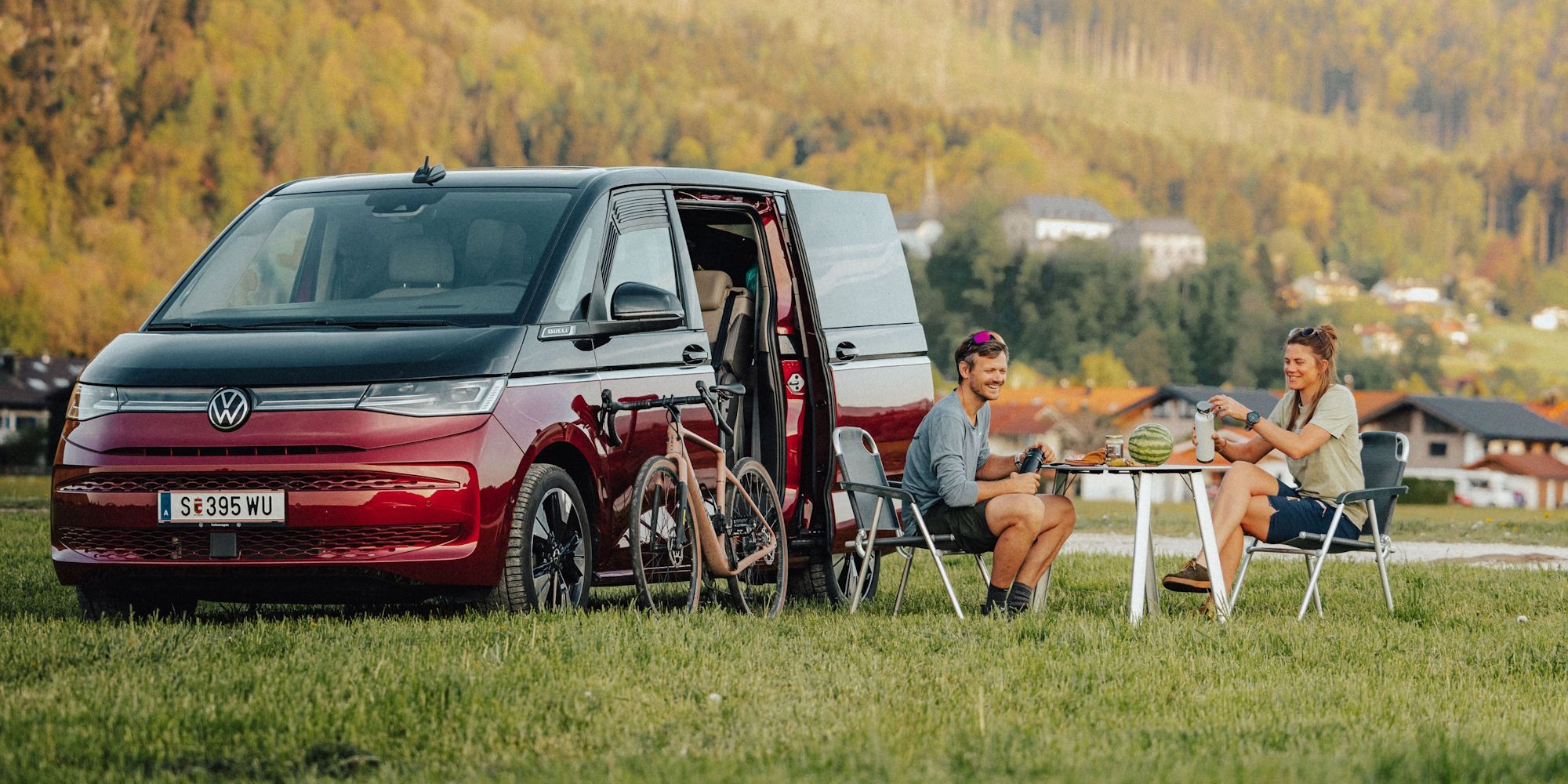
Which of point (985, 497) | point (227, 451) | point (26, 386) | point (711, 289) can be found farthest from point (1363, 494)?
point (26, 386)

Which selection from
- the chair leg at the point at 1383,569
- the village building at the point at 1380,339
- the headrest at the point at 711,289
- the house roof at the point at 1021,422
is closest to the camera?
the chair leg at the point at 1383,569

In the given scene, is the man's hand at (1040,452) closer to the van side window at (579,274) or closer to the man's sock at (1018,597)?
the man's sock at (1018,597)

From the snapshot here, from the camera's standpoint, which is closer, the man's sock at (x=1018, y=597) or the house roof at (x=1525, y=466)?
the man's sock at (x=1018, y=597)

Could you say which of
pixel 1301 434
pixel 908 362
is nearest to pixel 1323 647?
pixel 1301 434

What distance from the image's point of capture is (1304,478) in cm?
933

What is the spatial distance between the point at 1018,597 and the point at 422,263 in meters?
2.93

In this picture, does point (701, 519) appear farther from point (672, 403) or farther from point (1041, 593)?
point (1041, 593)

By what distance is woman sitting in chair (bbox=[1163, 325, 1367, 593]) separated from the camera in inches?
356

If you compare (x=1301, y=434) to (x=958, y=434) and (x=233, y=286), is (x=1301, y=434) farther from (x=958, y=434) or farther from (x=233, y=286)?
(x=233, y=286)

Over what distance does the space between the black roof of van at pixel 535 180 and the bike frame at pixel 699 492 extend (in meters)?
1.10

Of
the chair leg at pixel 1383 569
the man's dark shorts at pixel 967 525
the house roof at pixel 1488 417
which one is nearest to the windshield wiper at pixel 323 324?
the man's dark shorts at pixel 967 525

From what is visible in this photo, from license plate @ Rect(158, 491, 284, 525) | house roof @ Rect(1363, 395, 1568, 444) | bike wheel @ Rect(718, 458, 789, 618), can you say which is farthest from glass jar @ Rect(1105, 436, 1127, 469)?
house roof @ Rect(1363, 395, 1568, 444)

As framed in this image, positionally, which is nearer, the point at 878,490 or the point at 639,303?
the point at 639,303

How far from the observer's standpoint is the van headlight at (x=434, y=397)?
7.09 meters
